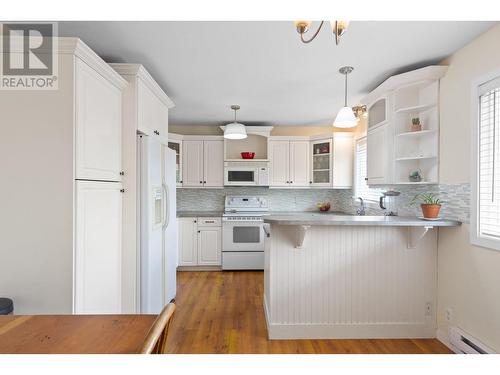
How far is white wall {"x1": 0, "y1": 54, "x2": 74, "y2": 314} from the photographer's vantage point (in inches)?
61.9

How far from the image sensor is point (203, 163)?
4.51 metres

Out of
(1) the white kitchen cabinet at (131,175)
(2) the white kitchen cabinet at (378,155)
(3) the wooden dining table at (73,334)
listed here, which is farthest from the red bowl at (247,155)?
(3) the wooden dining table at (73,334)

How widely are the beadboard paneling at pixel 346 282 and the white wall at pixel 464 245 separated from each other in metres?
0.24

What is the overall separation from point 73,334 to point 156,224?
1690mm

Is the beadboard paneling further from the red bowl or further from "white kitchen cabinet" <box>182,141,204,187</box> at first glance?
"white kitchen cabinet" <box>182,141,204,187</box>

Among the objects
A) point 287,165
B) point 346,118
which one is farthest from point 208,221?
point 346,118

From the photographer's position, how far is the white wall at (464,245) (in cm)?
180

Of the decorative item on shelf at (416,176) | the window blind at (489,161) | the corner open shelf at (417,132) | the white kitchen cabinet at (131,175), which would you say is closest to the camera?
the window blind at (489,161)

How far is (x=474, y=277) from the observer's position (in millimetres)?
1930

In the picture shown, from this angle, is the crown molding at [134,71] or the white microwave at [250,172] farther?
the white microwave at [250,172]

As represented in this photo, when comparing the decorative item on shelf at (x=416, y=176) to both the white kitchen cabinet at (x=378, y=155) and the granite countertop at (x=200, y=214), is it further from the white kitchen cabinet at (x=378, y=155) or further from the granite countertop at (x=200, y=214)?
the granite countertop at (x=200, y=214)

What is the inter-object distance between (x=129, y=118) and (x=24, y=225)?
3.52 ft

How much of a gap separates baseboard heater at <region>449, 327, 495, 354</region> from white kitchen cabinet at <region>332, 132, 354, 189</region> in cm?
254

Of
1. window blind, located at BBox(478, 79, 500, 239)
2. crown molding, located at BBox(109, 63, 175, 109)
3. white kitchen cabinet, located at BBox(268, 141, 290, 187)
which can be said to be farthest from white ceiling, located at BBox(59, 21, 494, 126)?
white kitchen cabinet, located at BBox(268, 141, 290, 187)
